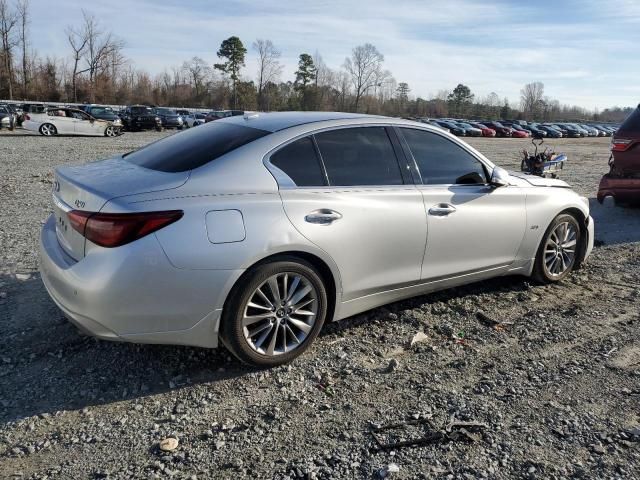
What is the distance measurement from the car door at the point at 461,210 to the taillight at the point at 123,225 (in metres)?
2.01

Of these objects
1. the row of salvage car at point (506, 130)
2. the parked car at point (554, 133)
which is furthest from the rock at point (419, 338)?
the parked car at point (554, 133)

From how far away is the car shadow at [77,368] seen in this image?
318cm

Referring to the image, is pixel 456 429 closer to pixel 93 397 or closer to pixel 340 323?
pixel 340 323

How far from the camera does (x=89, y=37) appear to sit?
7162 cm

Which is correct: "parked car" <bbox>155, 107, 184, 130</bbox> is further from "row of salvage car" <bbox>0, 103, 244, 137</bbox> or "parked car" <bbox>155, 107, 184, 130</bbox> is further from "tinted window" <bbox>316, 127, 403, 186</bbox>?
"tinted window" <bbox>316, 127, 403, 186</bbox>

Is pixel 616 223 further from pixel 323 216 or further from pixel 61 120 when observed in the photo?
pixel 61 120

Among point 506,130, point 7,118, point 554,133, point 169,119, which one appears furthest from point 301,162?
point 554,133

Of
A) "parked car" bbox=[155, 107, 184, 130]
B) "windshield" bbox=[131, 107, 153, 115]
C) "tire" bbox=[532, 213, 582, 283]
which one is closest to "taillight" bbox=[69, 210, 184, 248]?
"tire" bbox=[532, 213, 582, 283]

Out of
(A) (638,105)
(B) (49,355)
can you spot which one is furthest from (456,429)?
(A) (638,105)

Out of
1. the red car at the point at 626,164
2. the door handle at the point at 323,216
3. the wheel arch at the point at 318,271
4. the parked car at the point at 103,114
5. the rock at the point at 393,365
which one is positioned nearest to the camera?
the wheel arch at the point at 318,271

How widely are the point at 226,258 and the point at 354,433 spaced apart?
1206 mm

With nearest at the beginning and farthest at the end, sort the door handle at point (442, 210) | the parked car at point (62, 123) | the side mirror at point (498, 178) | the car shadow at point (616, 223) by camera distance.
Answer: the door handle at point (442, 210), the side mirror at point (498, 178), the car shadow at point (616, 223), the parked car at point (62, 123)

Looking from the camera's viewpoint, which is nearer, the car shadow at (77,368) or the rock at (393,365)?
the car shadow at (77,368)

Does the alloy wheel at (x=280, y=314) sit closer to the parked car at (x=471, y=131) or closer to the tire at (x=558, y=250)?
the tire at (x=558, y=250)
